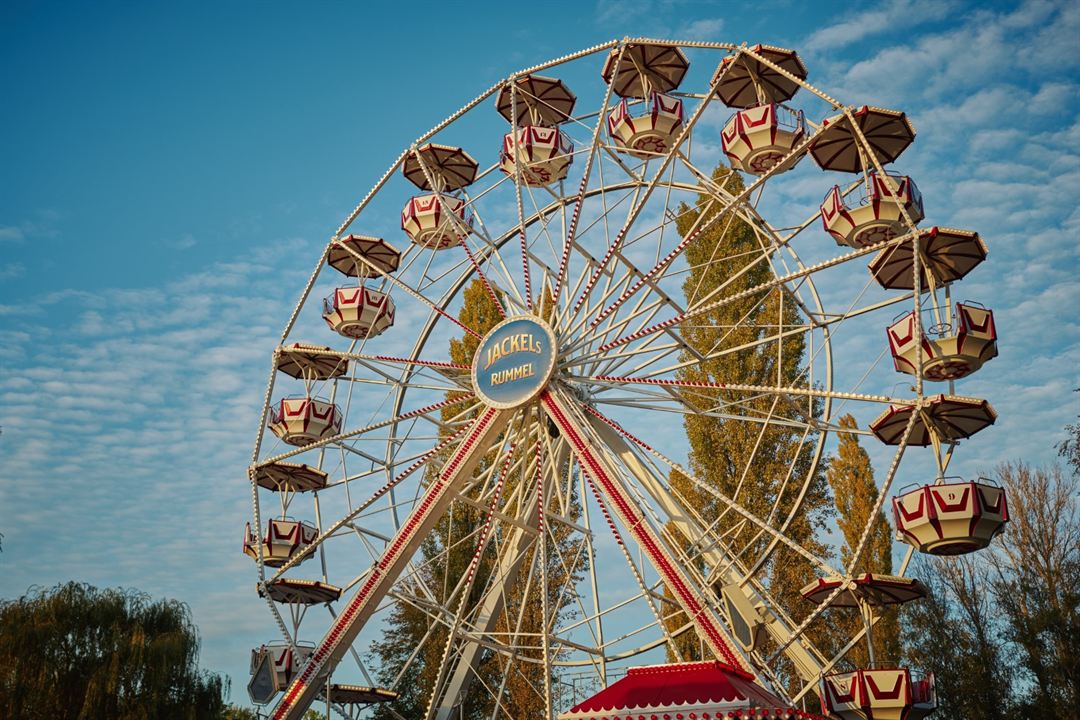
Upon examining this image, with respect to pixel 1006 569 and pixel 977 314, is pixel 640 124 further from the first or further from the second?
pixel 1006 569

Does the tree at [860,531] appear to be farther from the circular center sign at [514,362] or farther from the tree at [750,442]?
the circular center sign at [514,362]

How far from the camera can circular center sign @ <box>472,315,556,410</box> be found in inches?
582

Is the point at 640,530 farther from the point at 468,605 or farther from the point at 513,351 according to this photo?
the point at 468,605

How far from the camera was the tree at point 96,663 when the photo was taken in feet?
63.3

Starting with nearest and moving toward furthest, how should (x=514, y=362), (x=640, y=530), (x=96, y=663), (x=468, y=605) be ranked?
(x=640, y=530) < (x=514, y=362) < (x=96, y=663) < (x=468, y=605)

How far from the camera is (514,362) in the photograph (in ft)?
49.6

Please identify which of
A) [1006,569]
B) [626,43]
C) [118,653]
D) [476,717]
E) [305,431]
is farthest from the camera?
[476,717]

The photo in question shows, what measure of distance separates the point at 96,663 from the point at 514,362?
11350 mm

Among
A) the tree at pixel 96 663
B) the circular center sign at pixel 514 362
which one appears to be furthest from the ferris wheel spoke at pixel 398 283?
the tree at pixel 96 663

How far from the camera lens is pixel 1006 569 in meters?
23.4

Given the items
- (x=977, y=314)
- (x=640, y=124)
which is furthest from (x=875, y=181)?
(x=640, y=124)

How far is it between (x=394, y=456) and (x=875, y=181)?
880cm

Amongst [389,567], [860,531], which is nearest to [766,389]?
[389,567]

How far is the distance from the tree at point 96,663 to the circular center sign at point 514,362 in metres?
Answer: 9.98
